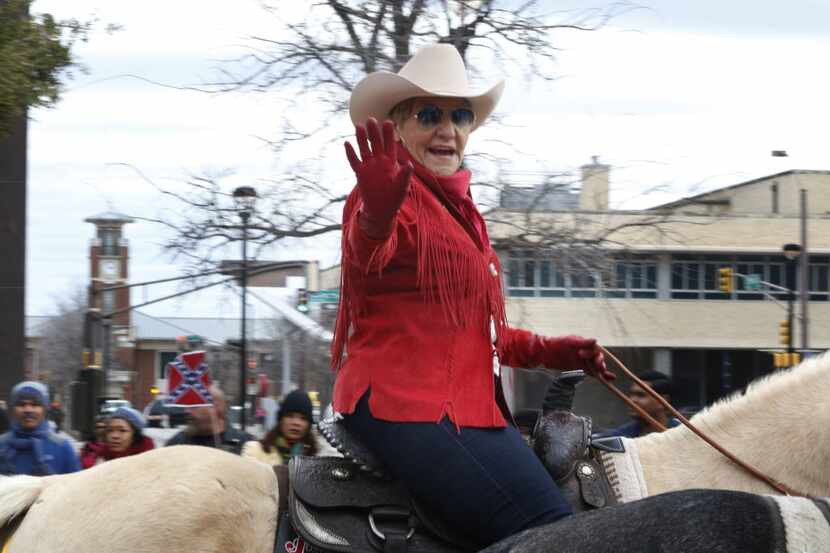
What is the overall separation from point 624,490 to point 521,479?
424 mm

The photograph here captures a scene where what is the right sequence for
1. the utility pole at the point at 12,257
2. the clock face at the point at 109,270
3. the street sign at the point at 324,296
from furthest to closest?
the clock face at the point at 109,270
the utility pole at the point at 12,257
the street sign at the point at 324,296

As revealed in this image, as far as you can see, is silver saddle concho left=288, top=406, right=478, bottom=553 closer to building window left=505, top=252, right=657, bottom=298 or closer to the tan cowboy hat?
the tan cowboy hat

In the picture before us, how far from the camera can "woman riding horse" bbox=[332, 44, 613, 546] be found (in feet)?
11.9

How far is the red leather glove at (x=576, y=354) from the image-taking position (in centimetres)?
416

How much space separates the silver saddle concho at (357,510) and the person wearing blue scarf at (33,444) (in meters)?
3.85

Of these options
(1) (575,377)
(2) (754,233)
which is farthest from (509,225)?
(2) (754,233)

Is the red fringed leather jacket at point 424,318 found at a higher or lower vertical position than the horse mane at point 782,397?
higher

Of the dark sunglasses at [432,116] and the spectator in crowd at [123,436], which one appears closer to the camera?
the dark sunglasses at [432,116]

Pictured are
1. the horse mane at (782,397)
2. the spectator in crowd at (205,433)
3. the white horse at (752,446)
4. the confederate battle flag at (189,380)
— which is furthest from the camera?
the confederate battle flag at (189,380)

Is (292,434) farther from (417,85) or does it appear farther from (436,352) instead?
(417,85)

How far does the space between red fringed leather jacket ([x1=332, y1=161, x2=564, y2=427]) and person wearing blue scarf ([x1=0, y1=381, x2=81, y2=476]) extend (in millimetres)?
4075

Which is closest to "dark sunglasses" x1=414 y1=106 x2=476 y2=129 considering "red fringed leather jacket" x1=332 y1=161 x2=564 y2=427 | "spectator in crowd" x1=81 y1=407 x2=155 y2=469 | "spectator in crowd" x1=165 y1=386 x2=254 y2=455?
"red fringed leather jacket" x1=332 y1=161 x2=564 y2=427

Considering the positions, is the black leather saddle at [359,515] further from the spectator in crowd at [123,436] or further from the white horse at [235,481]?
the spectator in crowd at [123,436]

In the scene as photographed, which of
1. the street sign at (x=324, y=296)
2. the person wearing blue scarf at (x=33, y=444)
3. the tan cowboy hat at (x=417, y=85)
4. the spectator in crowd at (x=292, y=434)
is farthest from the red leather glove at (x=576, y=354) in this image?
the street sign at (x=324, y=296)
